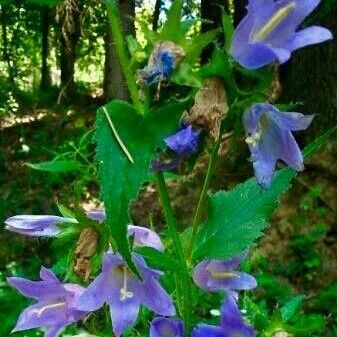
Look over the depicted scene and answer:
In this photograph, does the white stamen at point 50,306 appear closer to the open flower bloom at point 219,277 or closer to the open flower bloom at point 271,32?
the open flower bloom at point 219,277

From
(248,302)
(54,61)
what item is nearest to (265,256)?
(248,302)

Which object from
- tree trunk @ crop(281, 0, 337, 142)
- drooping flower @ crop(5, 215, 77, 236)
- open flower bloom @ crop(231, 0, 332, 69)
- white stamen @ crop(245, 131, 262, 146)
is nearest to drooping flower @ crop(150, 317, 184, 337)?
drooping flower @ crop(5, 215, 77, 236)

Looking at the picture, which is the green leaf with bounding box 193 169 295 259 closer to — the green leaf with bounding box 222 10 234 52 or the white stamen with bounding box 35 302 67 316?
the white stamen with bounding box 35 302 67 316

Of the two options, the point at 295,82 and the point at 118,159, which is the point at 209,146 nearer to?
the point at 118,159

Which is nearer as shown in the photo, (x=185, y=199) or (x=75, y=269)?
(x=75, y=269)

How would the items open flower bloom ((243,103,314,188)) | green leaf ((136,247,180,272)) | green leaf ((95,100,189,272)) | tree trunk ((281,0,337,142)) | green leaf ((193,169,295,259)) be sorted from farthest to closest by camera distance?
1. tree trunk ((281,0,337,142))
2. green leaf ((193,169,295,259))
3. green leaf ((136,247,180,272))
4. open flower bloom ((243,103,314,188))
5. green leaf ((95,100,189,272))

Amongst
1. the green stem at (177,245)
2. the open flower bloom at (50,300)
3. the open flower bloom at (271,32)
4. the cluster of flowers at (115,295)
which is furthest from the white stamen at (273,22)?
the open flower bloom at (50,300)

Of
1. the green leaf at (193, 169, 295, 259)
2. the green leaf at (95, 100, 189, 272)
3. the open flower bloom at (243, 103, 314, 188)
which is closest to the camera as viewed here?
the green leaf at (95, 100, 189, 272)

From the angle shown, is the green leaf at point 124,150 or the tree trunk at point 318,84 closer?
the green leaf at point 124,150
